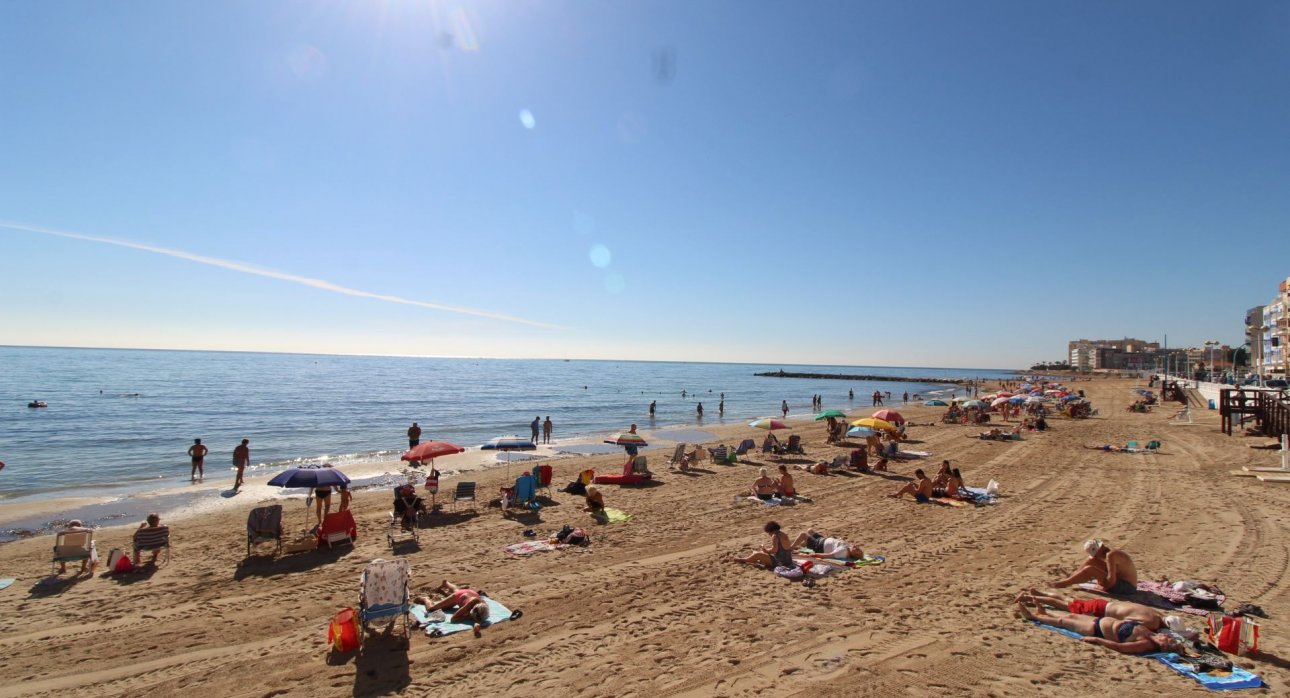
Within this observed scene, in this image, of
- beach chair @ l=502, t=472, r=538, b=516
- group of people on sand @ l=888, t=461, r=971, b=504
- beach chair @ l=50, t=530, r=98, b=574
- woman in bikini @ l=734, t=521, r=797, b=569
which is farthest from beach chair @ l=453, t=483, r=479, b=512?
group of people on sand @ l=888, t=461, r=971, b=504

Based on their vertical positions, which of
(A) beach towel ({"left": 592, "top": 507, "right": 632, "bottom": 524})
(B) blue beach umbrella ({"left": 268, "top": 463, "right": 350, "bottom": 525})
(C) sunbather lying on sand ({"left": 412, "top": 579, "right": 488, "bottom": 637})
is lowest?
(A) beach towel ({"left": 592, "top": 507, "right": 632, "bottom": 524})

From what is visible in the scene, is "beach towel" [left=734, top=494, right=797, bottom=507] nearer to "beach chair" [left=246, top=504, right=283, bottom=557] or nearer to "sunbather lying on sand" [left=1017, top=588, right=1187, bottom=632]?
"sunbather lying on sand" [left=1017, top=588, right=1187, bottom=632]

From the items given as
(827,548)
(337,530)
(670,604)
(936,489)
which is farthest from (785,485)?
(337,530)

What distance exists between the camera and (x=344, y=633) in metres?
5.74

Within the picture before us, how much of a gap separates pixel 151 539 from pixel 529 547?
18.2 feet

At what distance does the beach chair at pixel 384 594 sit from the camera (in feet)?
19.9

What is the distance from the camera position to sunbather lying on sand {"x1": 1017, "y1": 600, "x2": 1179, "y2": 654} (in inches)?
219

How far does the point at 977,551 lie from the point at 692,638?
537 centimetres

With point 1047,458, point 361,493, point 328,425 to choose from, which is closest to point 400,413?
point 328,425

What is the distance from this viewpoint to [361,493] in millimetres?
15180

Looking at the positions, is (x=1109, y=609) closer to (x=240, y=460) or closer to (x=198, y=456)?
(x=240, y=460)

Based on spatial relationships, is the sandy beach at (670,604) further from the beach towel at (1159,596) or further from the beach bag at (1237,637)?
the beach towel at (1159,596)

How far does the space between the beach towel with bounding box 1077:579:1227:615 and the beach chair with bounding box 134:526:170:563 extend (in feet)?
42.0

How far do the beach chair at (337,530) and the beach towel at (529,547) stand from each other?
2.69 meters
